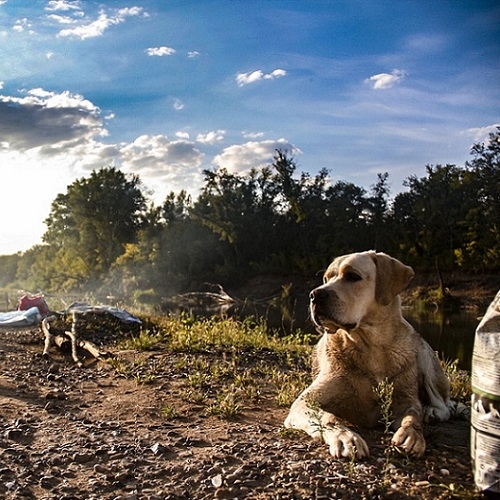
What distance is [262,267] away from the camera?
189ft

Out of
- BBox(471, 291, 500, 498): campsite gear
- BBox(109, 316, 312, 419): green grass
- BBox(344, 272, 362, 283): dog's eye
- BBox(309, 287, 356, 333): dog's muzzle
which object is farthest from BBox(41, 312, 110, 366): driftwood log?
BBox(471, 291, 500, 498): campsite gear

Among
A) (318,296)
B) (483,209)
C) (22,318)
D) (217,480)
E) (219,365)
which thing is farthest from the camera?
(483,209)

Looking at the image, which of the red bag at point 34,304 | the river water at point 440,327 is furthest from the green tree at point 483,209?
the red bag at point 34,304

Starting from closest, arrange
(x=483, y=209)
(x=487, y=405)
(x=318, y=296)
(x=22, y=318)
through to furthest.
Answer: (x=487, y=405)
(x=318, y=296)
(x=22, y=318)
(x=483, y=209)

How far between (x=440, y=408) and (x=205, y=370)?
325 centimetres

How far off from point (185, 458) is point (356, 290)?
189cm

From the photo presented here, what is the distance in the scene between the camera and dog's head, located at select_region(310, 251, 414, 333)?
15.3 feet

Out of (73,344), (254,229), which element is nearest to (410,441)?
(73,344)

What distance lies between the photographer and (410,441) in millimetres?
4059

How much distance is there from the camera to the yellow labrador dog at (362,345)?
469cm

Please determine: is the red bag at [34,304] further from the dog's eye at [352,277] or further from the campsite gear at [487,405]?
the campsite gear at [487,405]

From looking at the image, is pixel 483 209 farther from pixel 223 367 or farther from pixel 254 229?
pixel 223 367

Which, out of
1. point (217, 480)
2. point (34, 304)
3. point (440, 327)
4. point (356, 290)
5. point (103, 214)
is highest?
point (103, 214)

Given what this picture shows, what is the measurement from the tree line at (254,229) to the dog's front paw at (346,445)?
37852 mm
